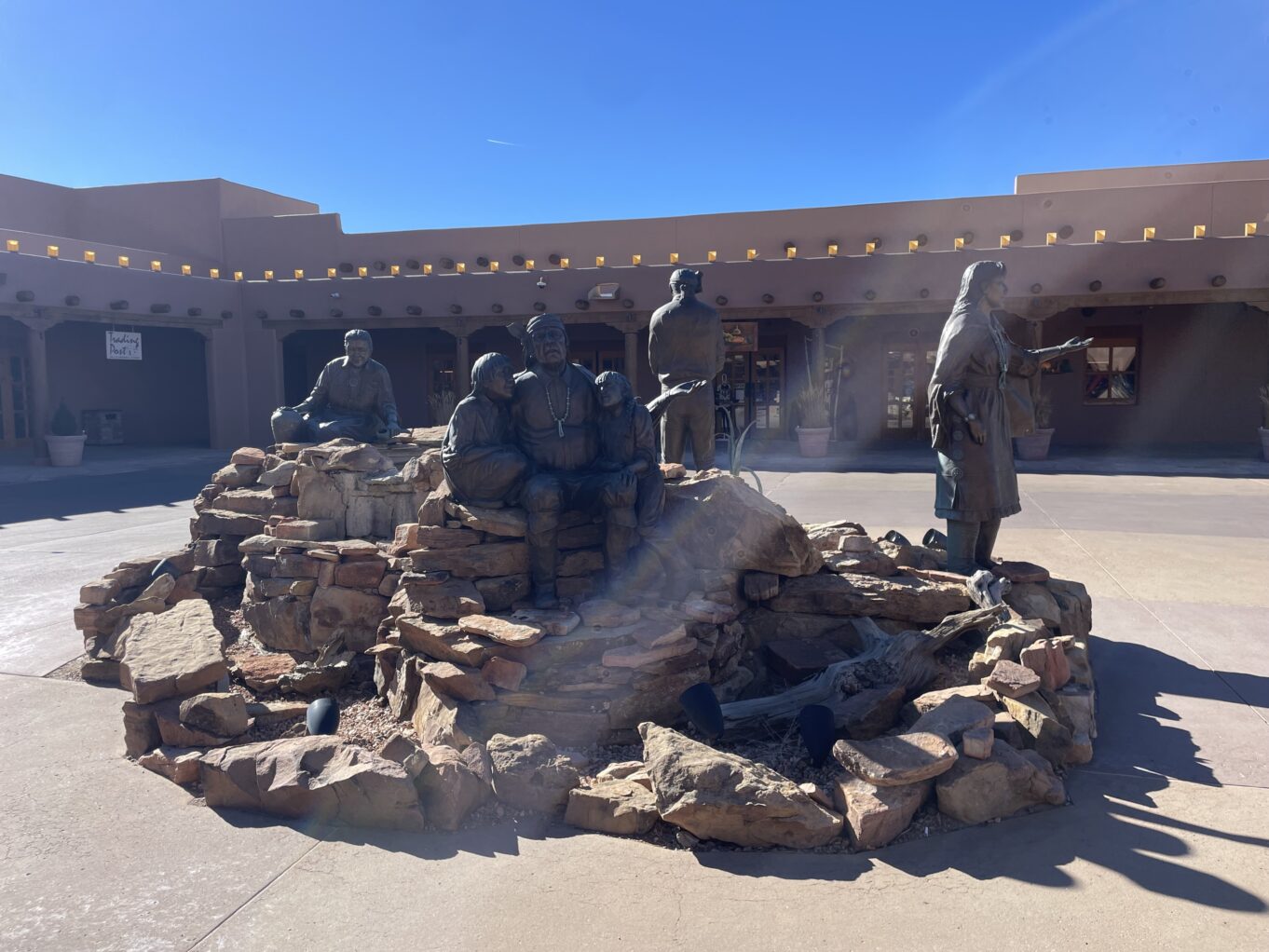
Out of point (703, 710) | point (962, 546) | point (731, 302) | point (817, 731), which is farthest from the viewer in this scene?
point (731, 302)

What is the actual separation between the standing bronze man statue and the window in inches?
519

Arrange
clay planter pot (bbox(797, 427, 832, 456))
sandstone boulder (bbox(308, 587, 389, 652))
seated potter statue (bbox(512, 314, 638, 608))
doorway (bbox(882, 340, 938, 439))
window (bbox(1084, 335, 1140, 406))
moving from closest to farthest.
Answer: seated potter statue (bbox(512, 314, 638, 608)) < sandstone boulder (bbox(308, 587, 389, 652)) < clay planter pot (bbox(797, 427, 832, 456)) < window (bbox(1084, 335, 1140, 406)) < doorway (bbox(882, 340, 938, 439))

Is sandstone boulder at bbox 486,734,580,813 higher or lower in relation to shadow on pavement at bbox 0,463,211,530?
lower

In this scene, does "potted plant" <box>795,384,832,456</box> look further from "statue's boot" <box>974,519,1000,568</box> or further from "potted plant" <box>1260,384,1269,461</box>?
"statue's boot" <box>974,519,1000,568</box>

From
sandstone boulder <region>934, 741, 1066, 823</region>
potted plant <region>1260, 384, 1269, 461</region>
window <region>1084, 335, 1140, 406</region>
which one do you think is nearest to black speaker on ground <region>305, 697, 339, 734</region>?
sandstone boulder <region>934, 741, 1066, 823</region>

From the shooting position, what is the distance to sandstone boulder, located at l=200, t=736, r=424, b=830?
3180mm

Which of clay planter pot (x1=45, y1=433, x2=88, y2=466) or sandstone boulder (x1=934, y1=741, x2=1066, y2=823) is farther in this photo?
clay planter pot (x1=45, y1=433, x2=88, y2=466)

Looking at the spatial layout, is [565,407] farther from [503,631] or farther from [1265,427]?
[1265,427]

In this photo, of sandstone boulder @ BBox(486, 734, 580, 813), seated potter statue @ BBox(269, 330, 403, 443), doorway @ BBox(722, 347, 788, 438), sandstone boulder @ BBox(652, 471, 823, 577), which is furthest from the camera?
doorway @ BBox(722, 347, 788, 438)

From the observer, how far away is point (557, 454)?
15.4 ft

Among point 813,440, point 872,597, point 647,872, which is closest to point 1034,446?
point 813,440

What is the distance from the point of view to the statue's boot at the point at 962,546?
506 centimetres

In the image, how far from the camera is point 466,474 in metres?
Result: 4.59

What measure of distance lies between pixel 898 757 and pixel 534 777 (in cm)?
135
